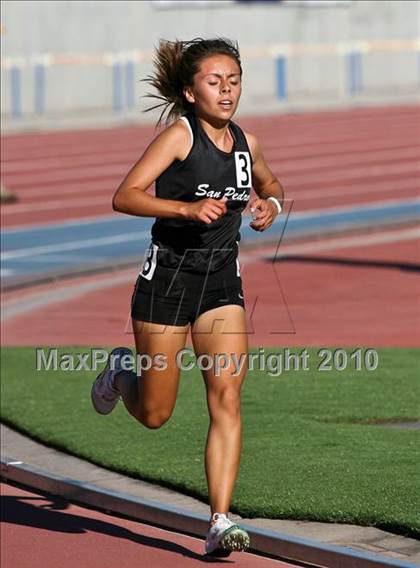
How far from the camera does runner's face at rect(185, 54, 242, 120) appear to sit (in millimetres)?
6938

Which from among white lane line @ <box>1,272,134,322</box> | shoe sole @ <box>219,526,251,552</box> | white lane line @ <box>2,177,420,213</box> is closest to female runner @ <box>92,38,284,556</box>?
shoe sole @ <box>219,526,251,552</box>

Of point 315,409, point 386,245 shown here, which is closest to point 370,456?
point 315,409

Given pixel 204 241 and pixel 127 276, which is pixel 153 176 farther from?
pixel 127 276

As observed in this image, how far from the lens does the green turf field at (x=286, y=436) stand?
25.7ft

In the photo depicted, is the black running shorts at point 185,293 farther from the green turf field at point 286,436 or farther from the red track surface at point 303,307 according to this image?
the red track surface at point 303,307

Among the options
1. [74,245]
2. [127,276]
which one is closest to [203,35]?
[74,245]

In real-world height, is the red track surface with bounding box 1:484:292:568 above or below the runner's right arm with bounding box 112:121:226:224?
below

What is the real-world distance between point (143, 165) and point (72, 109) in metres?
40.7

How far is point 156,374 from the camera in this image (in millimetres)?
7184

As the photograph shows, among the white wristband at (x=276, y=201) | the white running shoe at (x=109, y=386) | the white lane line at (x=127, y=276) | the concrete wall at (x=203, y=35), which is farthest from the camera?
the concrete wall at (x=203, y=35)

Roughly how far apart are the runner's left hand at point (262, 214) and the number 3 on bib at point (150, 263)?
1.48ft

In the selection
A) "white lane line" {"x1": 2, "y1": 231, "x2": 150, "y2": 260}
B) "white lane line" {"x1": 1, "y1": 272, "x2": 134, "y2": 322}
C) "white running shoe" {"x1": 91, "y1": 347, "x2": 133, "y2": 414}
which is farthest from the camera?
"white lane line" {"x1": 2, "y1": 231, "x2": 150, "y2": 260}

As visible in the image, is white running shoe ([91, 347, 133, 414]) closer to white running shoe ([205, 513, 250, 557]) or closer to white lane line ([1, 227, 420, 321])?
white running shoe ([205, 513, 250, 557])

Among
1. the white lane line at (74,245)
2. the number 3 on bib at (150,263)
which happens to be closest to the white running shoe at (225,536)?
the number 3 on bib at (150,263)
